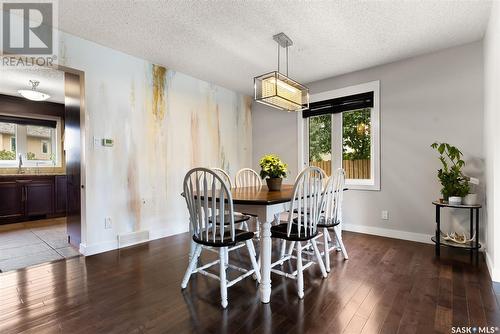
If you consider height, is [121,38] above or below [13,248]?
above

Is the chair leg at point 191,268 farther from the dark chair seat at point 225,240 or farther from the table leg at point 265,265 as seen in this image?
the table leg at point 265,265

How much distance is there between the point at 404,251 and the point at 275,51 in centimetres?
285

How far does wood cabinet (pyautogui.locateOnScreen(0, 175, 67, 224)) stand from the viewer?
4.38m

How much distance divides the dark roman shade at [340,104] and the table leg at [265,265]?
2.79 meters

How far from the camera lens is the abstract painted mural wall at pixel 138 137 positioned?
9.71ft

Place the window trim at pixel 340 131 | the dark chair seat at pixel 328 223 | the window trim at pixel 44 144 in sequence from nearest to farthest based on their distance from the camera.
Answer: the dark chair seat at pixel 328 223
the window trim at pixel 340 131
the window trim at pixel 44 144

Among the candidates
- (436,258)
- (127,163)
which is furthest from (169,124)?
(436,258)

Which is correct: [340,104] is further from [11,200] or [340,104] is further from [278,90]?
[11,200]

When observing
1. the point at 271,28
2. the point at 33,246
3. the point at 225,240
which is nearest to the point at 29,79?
the point at 33,246

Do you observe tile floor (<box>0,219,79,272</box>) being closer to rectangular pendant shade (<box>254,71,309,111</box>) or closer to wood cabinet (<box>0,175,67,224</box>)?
wood cabinet (<box>0,175,67,224</box>)

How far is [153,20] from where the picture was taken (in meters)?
2.51

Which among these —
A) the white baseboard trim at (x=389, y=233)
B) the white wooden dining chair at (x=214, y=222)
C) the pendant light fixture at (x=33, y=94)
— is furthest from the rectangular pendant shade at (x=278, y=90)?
the pendant light fixture at (x=33, y=94)

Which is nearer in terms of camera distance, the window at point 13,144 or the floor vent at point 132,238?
the floor vent at point 132,238

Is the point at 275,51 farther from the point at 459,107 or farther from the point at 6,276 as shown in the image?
the point at 6,276
